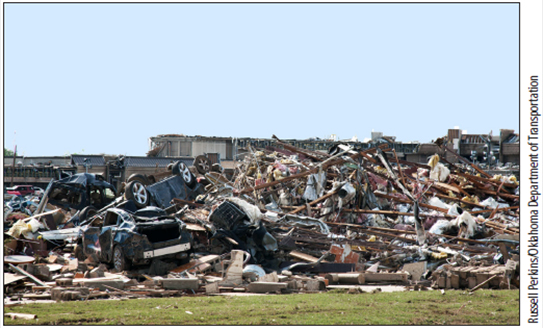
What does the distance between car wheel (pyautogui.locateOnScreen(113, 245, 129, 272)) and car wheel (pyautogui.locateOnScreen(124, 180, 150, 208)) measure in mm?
6667

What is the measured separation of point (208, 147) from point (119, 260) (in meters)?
49.0

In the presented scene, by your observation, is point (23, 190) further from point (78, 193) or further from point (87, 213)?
point (87, 213)

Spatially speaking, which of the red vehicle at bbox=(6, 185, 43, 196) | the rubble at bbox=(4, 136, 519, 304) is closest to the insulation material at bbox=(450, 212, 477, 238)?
the rubble at bbox=(4, 136, 519, 304)

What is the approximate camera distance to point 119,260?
14.8 metres

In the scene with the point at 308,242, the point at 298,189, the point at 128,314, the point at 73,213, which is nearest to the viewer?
the point at 128,314

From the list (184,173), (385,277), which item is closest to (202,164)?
(184,173)

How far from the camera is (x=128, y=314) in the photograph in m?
9.97

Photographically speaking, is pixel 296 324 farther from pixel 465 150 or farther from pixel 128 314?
pixel 465 150

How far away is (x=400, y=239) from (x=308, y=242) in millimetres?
2627

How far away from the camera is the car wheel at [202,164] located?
28.3 meters

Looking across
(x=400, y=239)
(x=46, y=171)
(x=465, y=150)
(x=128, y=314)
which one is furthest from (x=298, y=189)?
(x=465, y=150)

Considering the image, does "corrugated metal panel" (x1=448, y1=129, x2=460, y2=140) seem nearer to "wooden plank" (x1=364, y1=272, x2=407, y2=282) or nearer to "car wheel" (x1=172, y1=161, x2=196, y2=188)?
"car wheel" (x1=172, y1=161, x2=196, y2=188)

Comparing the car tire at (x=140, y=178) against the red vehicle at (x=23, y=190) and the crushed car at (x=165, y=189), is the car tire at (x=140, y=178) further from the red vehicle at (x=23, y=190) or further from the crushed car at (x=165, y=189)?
the red vehicle at (x=23, y=190)

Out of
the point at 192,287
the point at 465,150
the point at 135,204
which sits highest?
the point at 465,150
